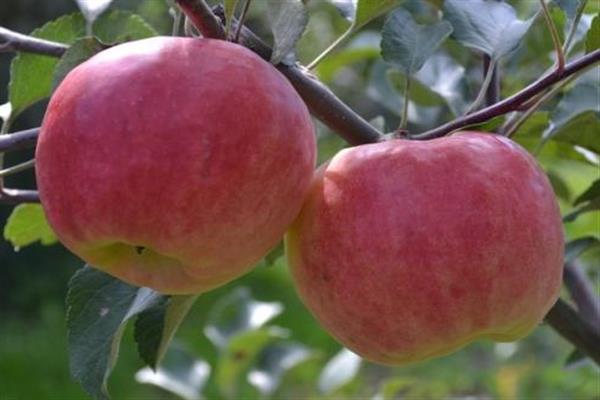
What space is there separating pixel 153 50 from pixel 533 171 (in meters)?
0.28

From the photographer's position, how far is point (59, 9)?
529 centimetres

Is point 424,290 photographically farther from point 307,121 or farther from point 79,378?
point 79,378

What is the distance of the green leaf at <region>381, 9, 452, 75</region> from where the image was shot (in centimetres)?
92

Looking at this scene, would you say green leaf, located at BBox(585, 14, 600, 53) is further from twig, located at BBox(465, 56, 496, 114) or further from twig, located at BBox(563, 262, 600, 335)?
twig, located at BBox(563, 262, 600, 335)

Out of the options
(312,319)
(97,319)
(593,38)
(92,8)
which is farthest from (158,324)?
(312,319)

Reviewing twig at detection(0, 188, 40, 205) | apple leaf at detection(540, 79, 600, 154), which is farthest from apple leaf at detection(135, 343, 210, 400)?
apple leaf at detection(540, 79, 600, 154)

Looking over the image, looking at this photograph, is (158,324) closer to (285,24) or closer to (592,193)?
(285,24)

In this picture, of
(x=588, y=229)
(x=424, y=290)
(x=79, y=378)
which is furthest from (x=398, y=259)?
(x=588, y=229)

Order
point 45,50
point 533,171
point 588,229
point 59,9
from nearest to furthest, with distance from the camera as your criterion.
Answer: point 533,171 < point 45,50 < point 588,229 < point 59,9

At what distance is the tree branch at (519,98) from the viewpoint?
2.54 feet

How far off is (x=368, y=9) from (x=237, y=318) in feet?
2.53

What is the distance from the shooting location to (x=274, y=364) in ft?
5.61

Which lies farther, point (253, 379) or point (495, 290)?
point (253, 379)

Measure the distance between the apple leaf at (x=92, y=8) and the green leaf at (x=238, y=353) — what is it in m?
0.58
